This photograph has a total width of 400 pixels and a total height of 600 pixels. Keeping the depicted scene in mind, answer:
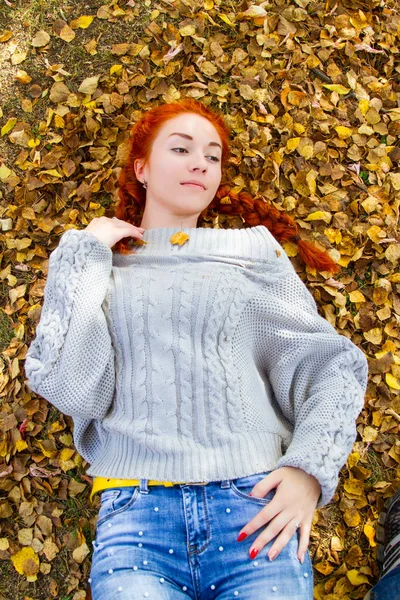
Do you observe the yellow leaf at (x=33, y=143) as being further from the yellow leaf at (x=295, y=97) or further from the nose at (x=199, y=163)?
the yellow leaf at (x=295, y=97)

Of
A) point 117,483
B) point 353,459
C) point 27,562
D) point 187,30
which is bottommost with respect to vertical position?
point 27,562

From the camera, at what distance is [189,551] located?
234cm

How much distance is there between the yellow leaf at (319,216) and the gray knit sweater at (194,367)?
2.73 ft

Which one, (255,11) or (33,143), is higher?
(255,11)

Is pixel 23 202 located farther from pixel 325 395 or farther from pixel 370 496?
pixel 370 496

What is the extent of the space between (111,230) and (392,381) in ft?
5.88

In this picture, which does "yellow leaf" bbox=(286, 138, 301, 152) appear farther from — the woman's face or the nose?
the nose

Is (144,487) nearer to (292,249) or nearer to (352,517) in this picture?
(352,517)

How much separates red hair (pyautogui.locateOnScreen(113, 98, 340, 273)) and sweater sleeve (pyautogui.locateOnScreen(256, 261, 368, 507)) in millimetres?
539

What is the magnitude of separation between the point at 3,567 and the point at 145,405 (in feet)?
4.56

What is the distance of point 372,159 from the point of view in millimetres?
3664

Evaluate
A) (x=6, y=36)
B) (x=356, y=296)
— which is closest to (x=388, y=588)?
(x=356, y=296)

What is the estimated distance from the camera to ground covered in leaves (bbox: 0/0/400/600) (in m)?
3.26

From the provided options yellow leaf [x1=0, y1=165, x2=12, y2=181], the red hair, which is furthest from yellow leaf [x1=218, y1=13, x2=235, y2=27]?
yellow leaf [x1=0, y1=165, x2=12, y2=181]
